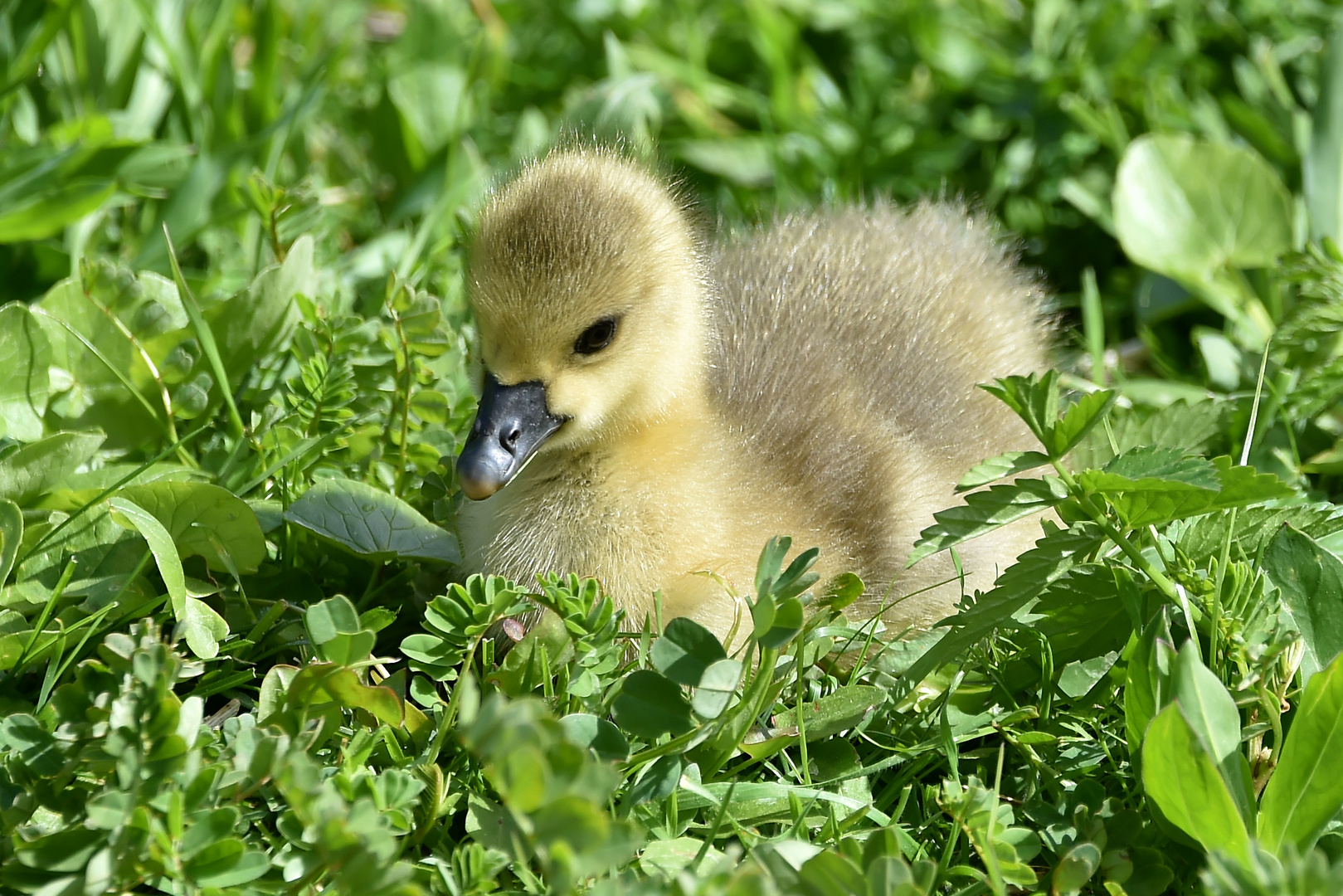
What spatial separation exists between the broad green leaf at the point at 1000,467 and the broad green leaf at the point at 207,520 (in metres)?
0.93

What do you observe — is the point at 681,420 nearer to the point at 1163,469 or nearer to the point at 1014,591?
the point at 1014,591

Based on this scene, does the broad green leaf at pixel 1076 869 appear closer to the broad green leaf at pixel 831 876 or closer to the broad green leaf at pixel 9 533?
the broad green leaf at pixel 831 876

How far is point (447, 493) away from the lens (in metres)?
1.96

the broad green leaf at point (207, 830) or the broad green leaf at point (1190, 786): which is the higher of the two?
the broad green leaf at point (207, 830)

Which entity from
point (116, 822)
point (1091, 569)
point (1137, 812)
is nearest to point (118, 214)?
point (116, 822)

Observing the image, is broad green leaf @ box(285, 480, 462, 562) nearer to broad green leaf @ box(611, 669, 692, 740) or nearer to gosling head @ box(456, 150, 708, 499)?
gosling head @ box(456, 150, 708, 499)

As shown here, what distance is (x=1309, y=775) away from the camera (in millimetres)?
1388

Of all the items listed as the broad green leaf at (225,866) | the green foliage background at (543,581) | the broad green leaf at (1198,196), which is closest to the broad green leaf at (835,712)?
the green foliage background at (543,581)

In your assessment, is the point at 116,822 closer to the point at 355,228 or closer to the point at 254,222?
the point at 254,222

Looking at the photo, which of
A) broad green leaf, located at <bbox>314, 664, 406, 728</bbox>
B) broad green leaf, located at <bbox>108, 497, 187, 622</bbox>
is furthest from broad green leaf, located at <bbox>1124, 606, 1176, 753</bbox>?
broad green leaf, located at <bbox>108, 497, 187, 622</bbox>

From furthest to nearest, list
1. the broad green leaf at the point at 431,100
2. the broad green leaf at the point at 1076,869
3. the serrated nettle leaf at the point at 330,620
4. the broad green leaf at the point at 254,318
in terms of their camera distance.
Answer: the broad green leaf at the point at 431,100
the broad green leaf at the point at 254,318
the serrated nettle leaf at the point at 330,620
the broad green leaf at the point at 1076,869

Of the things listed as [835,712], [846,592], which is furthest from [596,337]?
[835,712]

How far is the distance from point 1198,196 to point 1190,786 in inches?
62.8

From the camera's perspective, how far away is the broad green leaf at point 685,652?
4.64 feet
